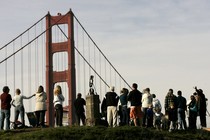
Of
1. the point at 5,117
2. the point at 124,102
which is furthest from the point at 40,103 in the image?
the point at 124,102

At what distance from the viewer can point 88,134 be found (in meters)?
19.9

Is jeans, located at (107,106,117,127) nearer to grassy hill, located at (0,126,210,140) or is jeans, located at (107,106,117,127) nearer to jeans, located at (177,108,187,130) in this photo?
grassy hill, located at (0,126,210,140)

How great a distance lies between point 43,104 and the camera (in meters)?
21.7

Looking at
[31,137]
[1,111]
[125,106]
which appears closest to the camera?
[31,137]

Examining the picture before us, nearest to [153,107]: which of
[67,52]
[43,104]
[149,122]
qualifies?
[149,122]

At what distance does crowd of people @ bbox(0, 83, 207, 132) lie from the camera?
70.7 feet

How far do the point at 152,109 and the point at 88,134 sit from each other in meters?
3.50

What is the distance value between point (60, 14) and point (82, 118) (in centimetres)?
2517

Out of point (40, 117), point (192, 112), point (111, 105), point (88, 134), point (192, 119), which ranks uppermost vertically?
point (111, 105)

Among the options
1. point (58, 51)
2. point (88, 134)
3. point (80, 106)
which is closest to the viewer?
point (88, 134)

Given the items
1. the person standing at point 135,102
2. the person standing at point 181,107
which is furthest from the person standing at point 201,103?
the person standing at point 135,102

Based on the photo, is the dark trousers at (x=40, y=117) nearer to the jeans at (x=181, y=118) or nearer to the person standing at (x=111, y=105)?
the person standing at (x=111, y=105)

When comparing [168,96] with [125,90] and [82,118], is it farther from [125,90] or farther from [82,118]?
[82,118]

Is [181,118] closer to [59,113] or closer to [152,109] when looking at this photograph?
[152,109]
